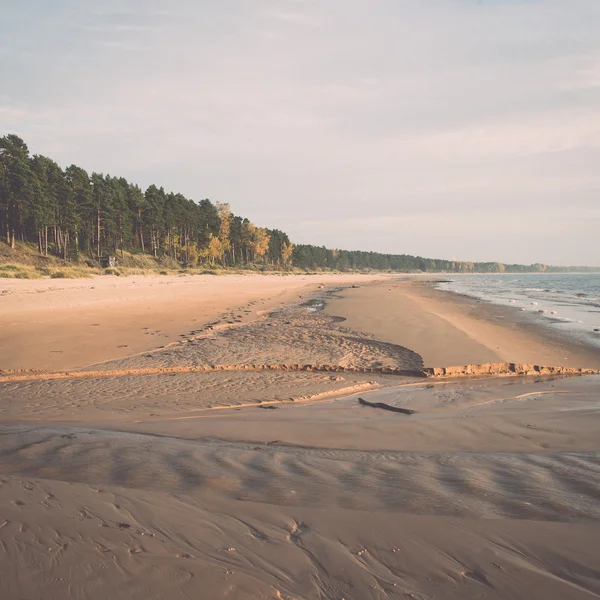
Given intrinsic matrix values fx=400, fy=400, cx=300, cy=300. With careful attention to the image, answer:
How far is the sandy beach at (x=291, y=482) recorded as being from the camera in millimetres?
2289

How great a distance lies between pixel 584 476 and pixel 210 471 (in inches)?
138

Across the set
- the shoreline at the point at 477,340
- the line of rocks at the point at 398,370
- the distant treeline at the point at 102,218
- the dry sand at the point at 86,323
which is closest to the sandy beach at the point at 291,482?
the line of rocks at the point at 398,370

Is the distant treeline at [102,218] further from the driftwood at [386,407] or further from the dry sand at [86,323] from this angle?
the driftwood at [386,407]

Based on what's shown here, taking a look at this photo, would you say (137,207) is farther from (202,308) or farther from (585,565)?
(585,565)

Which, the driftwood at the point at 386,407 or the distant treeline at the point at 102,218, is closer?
the driftwood at the point at 386,407

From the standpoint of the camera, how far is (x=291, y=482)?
11.6 feet

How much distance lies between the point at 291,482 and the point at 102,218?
58.5 metres

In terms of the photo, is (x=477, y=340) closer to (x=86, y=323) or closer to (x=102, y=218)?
(x=86, y=323)

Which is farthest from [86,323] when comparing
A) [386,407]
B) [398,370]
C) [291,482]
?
[291,482]

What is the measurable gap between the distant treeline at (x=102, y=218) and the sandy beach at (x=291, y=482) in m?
45.7

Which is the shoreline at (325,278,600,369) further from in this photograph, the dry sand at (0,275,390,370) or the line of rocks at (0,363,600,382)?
the dry sand at (0,275,390,370)

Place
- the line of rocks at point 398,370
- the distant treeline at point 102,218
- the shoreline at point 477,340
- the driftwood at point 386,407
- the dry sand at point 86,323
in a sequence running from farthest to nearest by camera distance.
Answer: the distant treeline at point 102,218
the shoreline at point 477,340
the dry sand at point 86,323
the line of rocks at point 398,370
the driftwood at point 386,407

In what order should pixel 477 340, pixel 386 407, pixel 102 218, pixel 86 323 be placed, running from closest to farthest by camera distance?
pixel 386 407, pixel 477 340, pixel 86 323, pixel 102 218

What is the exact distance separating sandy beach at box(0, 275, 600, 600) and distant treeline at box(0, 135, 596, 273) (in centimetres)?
4567
